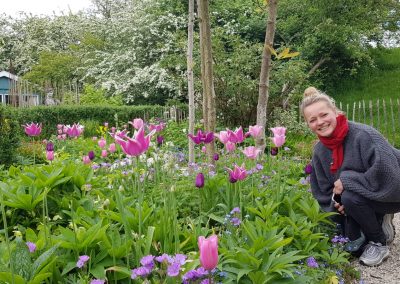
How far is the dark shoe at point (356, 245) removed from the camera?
3434mm

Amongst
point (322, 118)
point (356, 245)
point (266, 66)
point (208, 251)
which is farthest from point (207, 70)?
point (208, 251)

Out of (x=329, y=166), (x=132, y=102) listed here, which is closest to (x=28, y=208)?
(x=329, y=166)

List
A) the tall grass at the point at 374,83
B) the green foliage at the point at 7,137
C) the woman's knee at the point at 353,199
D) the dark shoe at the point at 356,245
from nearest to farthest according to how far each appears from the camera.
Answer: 1. the woman's knee at the point at 353,199
2. the dark shoe at the point at 356,245
3. the green foliage at the point at 7,137
4. the tall grass at the point at 374,83

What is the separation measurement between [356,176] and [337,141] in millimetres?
286

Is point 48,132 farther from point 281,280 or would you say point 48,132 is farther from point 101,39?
point 101,39

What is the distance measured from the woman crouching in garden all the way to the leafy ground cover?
0.63ft

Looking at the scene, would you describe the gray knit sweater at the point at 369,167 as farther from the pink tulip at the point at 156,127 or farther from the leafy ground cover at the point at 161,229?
the pink tulip at the point at 156,127

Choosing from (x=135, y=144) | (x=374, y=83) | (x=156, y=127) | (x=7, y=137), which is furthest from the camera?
(x=374, y=83)

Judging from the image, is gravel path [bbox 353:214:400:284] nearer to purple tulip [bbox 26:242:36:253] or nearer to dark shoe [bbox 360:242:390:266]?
dark shoe [bbox 360:242:390:266]

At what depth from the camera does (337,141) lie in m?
3.37

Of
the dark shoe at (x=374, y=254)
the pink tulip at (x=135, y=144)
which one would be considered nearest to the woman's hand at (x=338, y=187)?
the dark shoe at (x=374, y=254)

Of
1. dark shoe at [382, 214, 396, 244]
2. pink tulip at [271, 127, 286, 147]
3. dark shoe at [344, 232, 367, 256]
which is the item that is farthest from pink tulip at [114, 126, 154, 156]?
dark shoe at [382, 214, 396, 244]

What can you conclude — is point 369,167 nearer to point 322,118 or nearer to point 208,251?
point 322,118

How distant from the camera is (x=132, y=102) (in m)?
17.7
